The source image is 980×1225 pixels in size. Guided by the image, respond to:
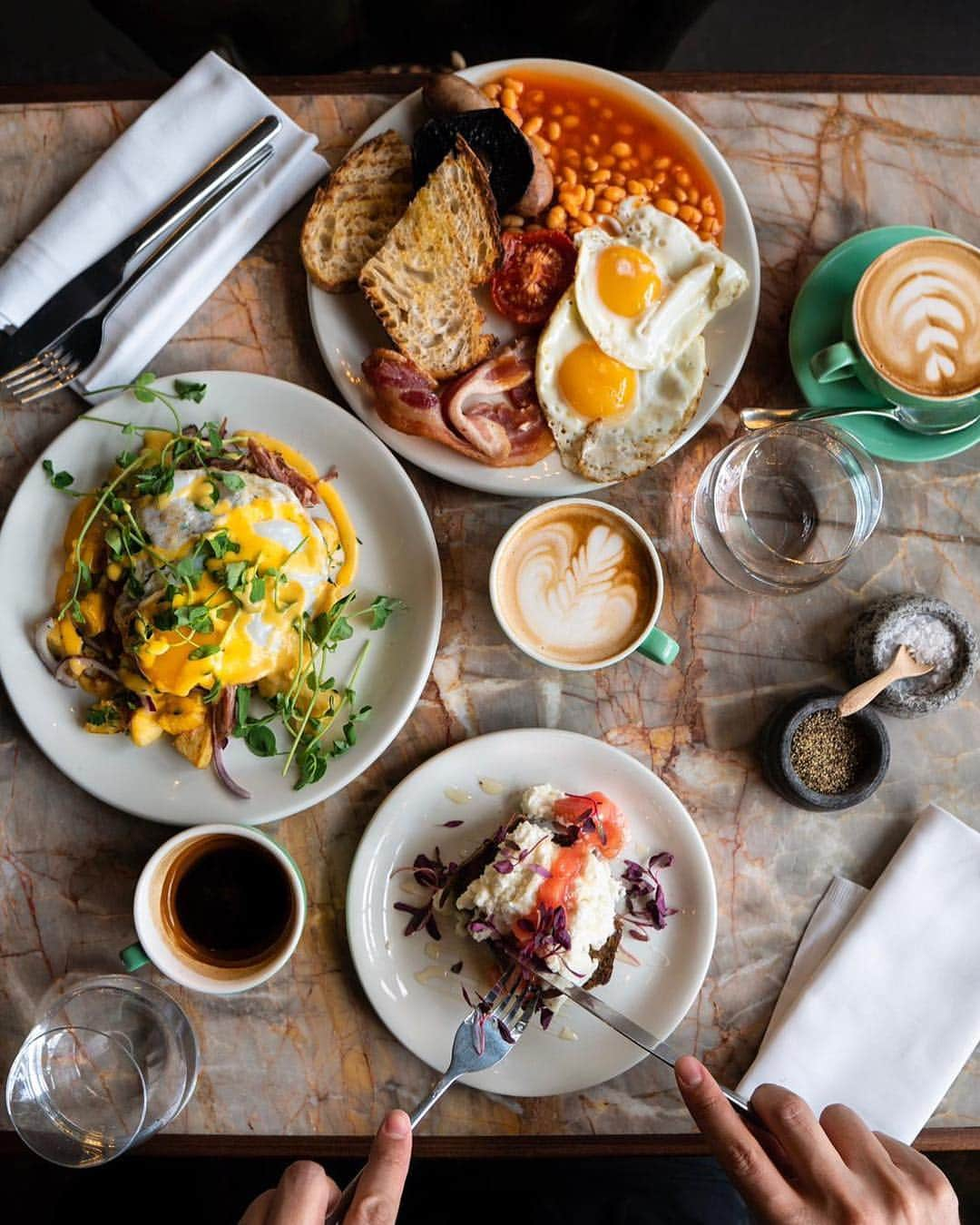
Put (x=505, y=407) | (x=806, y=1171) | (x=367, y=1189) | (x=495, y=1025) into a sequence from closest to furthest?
(x=367, y=1189) → (x=806, y=1171) → (x=495, y=1025) → (x=505, y=407)

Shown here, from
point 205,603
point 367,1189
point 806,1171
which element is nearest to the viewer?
point 367,1189

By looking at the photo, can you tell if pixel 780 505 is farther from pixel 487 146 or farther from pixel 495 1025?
pixel 495 1025

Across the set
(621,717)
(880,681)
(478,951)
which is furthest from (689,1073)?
(880,681)

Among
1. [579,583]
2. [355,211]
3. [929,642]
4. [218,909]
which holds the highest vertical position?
[355,211]

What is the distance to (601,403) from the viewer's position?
2293 mm

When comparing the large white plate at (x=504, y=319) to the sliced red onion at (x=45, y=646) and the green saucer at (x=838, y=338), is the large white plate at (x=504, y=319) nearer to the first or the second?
the green saucer at (x=838, y=338)

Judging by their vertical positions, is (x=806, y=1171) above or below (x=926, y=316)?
below

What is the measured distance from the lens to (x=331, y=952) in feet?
7.79

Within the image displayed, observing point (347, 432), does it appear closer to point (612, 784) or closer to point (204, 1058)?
point (612, 784)

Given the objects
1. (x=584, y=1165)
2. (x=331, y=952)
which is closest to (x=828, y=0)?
(x=331, y=952)

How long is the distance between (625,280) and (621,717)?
967 mm

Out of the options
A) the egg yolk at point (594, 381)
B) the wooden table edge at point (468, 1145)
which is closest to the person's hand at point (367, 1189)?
the wooden table edge at point (468, 1145)

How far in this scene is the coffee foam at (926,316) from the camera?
225 centimetres

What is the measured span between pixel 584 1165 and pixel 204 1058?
95 cm
